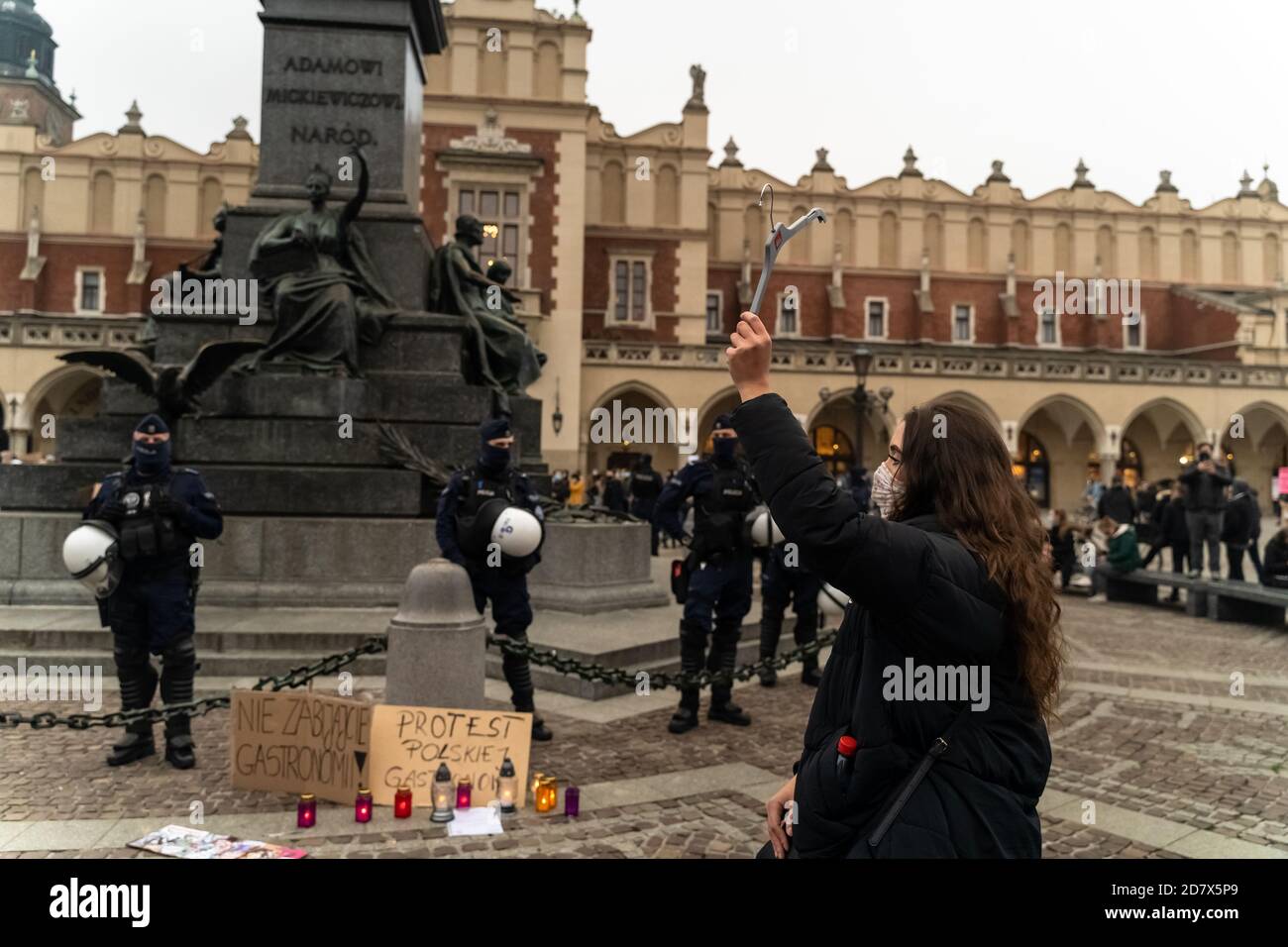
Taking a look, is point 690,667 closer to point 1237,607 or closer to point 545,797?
point 545,797

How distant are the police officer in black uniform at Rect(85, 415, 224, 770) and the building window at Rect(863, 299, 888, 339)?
3922 centimetres

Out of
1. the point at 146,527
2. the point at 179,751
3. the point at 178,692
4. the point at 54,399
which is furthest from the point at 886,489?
the point at 54,399

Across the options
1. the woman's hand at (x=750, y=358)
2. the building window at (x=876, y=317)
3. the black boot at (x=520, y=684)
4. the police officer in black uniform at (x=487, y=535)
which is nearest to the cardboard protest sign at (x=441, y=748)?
the black boot at (x=520, y=684)

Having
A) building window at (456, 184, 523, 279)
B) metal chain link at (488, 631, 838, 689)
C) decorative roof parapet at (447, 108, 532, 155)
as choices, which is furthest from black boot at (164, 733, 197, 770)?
decorative roof parapet at (447, 108, 532, 155)

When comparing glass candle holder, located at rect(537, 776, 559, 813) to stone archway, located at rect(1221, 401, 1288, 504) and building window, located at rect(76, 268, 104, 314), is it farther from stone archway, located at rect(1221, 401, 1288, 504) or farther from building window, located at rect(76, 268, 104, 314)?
building window, located at rect(76, 268, 104, 314)

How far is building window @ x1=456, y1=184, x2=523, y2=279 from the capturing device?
31875 millimetres

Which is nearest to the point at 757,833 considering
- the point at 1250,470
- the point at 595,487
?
the point at 595,487

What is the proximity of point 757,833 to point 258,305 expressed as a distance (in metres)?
7.22

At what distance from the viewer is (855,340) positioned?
4019 centimetres

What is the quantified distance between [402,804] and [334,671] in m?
1.29

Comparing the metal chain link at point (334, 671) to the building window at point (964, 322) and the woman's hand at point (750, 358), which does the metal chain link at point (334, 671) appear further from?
the building window at point (964, 322)

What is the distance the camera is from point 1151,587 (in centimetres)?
1392
